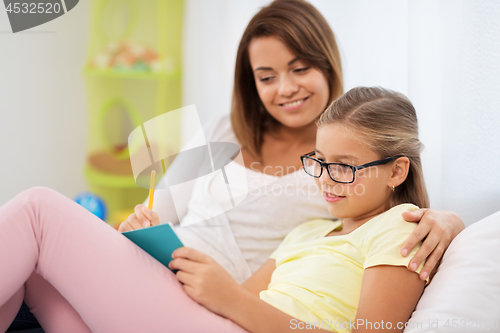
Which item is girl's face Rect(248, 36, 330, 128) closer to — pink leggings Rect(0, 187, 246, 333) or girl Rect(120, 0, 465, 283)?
girl Rect(120, 0, 465, 283)

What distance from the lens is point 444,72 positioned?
119 cm

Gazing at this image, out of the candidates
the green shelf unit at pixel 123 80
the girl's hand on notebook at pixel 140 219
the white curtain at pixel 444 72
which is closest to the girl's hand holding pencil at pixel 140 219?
the girl's hand on notebook at pixel 140 219

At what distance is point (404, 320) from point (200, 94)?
76.9 inches

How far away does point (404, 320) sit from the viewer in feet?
2.38

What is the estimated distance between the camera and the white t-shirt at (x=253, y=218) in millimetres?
1149

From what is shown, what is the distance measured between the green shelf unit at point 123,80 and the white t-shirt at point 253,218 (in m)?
1.30

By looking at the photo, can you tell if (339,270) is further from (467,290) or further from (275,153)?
(275,153)

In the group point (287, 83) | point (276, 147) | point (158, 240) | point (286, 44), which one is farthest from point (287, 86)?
point (158, 240)

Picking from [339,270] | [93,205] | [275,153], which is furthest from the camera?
[93,205]

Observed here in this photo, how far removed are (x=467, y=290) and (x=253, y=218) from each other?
591 millimetres

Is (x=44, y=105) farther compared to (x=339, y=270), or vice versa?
(x=44, y=105)

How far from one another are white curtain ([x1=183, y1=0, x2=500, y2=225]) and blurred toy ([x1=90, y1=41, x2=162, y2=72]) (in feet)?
3.71

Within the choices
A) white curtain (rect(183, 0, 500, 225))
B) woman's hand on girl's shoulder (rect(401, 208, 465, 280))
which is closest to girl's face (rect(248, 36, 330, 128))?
white curtain (rect(183, 0, 500, 225))

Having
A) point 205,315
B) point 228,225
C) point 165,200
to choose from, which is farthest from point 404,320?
point 165,200
